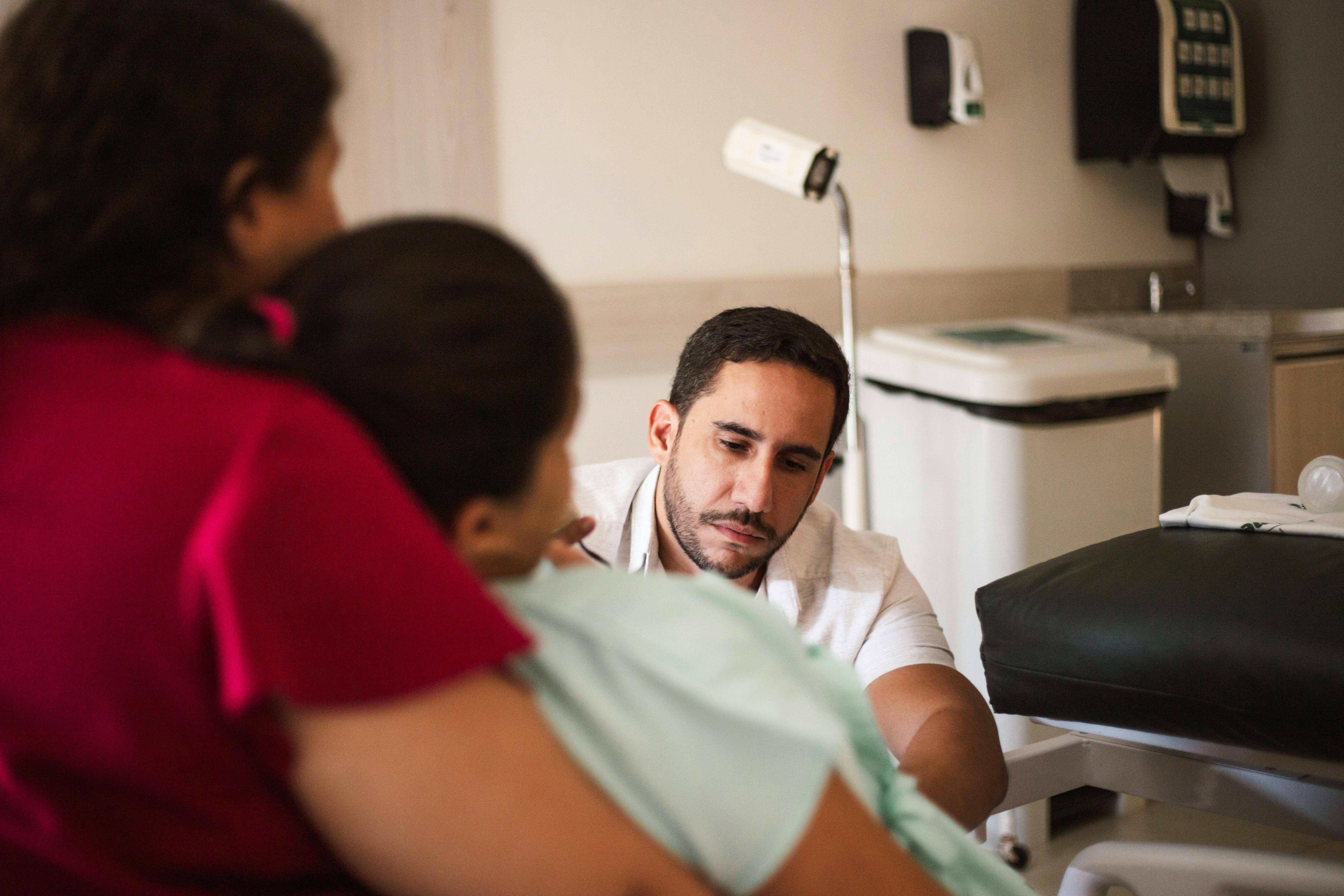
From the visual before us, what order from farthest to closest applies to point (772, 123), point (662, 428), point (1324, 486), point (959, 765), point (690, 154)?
point (772, 123) → point (690, 154) → point (662, 428) → point (1324, 486) → point (959, 765)

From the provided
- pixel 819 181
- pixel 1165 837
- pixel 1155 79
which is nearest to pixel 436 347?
pixel 819 181

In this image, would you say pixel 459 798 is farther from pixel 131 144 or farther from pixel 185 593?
pixel 131 144

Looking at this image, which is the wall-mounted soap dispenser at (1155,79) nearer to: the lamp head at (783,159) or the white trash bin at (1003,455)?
the white trash bin at (1003,455)

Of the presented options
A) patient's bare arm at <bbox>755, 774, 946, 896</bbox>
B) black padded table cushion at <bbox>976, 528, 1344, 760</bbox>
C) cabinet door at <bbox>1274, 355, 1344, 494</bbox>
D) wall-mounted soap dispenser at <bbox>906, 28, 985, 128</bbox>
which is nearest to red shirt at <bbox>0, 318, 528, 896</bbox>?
patient's bare arm at <bbox>755, 774, 946, 896</bbox>

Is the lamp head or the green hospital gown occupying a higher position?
the lamp head

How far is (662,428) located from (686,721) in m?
1.17

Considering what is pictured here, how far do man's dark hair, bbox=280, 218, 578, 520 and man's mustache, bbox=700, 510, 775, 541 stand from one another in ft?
3.14

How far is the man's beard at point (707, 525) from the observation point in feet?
4.85

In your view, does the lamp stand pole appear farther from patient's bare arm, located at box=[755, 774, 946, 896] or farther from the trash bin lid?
patient's bare arm, located at box=[755, 774, 946, 896]

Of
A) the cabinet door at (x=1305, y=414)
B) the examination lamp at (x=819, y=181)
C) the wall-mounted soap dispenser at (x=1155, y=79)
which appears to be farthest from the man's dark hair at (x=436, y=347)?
the wall-mounted soap dispenser at (x=1155, y=79)

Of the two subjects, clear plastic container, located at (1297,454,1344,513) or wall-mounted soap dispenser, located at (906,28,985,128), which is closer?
clear plastic container, located at (1297,454,1344,513)

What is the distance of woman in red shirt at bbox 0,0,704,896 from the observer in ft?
1.42

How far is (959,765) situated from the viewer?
1.23 meters

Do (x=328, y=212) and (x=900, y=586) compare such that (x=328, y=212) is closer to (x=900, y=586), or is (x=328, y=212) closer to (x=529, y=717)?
(x=529, y=717)
